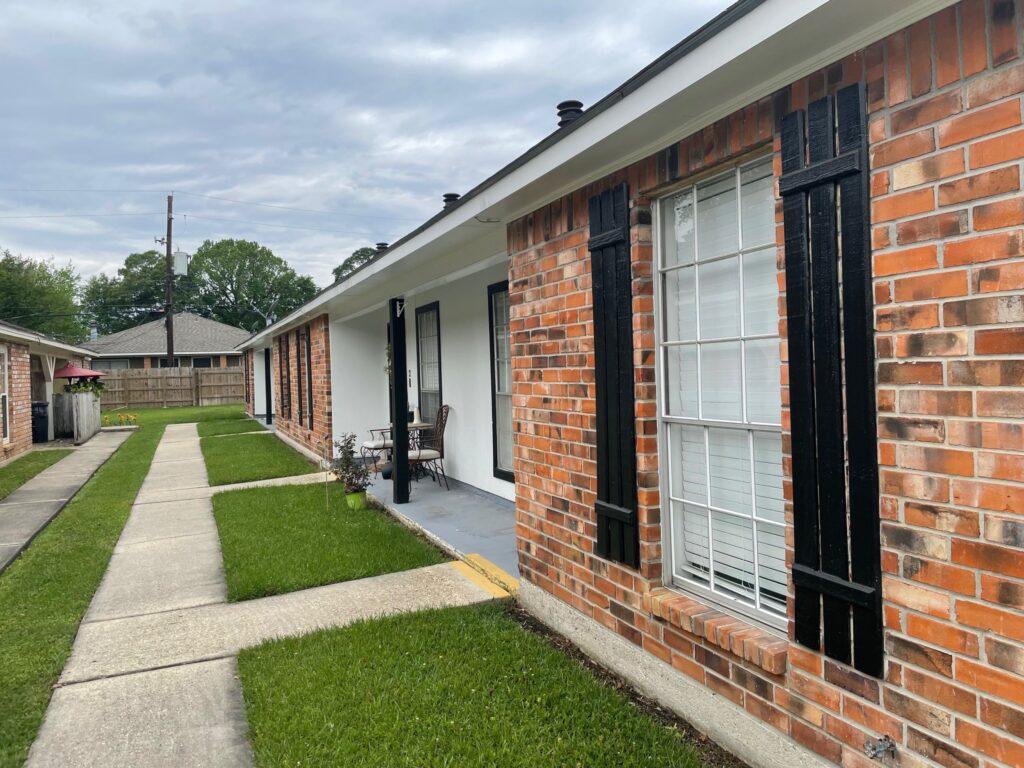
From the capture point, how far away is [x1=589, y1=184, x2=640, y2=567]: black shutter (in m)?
3.21

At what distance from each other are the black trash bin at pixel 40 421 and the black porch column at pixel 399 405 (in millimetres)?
14028

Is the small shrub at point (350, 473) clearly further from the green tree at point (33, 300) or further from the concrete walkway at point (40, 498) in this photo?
the green tree at point (33, 300)

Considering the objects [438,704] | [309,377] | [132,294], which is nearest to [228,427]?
[309,377]

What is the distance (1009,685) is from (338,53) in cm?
1096

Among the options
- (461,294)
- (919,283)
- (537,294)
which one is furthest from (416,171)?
(919,283)

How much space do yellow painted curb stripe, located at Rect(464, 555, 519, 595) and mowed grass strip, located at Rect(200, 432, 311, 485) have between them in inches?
226

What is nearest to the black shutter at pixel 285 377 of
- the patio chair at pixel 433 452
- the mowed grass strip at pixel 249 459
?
the mowed grass strip at pixel 249 459

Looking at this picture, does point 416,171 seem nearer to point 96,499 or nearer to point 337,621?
point 96,499

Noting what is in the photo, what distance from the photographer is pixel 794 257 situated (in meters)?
2.29

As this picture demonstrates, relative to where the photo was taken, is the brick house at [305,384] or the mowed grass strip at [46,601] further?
the brick house at [305,384]

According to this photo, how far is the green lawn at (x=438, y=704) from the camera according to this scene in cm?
278

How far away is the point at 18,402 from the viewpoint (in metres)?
14.2

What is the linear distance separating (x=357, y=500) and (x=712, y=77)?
20.1ft

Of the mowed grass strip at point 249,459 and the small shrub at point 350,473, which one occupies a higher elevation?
the small shrub at point 350,473
